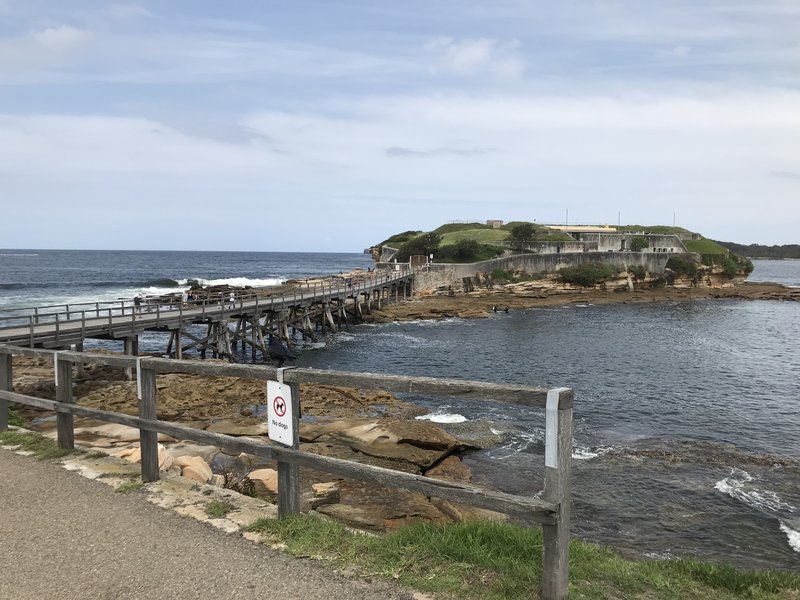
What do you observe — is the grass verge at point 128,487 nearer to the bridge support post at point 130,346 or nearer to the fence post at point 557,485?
the fence post at point 557,485

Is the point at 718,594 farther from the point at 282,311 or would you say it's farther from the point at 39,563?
the point at 282,311

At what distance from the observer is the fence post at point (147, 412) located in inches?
244

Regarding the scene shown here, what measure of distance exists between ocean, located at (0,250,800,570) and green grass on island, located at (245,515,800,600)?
17.4 ft

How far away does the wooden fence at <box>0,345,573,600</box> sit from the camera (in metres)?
3.94

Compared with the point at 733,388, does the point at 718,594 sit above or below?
→ above

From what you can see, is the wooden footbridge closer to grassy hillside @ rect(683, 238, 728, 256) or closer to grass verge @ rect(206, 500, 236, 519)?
grass verge @ rect(206, 500, 236, 519)

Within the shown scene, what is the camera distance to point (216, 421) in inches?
668

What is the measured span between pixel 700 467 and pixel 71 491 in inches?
589

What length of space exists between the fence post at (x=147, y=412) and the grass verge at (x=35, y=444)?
5.56 ft

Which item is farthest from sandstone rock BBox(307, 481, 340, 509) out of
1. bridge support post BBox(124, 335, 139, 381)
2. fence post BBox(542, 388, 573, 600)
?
bridge support post BBox(124, 335, 139, 381)

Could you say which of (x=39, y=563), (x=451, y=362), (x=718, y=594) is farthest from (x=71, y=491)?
(x=451, y=362)

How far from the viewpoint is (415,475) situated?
14.6ft

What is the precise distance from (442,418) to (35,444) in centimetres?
1388

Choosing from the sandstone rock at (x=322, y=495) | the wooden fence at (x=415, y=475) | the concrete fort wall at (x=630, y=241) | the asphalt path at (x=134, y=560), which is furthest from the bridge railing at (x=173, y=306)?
the concrete fort wall at (x=630, y=241)
